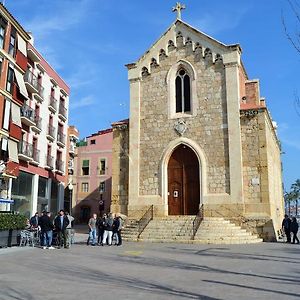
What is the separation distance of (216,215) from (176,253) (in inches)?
282

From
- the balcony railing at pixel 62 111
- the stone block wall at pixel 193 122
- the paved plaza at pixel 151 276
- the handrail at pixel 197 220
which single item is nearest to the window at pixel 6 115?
the stone block wall at pixel 193 122

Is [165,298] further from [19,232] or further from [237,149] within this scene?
[237,149]

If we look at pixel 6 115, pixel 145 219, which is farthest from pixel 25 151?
pixel 145 219

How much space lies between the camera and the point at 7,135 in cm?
2502

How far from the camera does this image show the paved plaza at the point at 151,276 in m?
6.96

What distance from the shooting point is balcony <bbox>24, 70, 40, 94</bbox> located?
28.7 metres

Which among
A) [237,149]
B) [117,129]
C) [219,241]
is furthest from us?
[117,129]

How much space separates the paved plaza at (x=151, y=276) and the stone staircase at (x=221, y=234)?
4.11 m

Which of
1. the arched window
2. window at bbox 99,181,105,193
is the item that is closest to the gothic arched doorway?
the arched window

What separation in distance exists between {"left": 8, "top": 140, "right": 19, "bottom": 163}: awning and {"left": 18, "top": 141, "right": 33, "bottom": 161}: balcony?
0.91 meters

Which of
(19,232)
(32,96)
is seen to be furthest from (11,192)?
(19,232)

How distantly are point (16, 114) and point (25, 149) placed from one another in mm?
2916

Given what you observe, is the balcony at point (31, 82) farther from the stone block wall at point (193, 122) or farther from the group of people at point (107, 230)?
the group of people at point (107, 230)

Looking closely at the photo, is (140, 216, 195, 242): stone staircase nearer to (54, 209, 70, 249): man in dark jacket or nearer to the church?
the church
